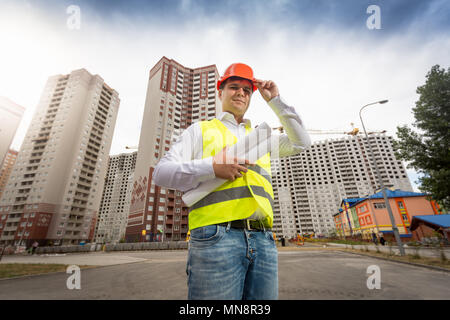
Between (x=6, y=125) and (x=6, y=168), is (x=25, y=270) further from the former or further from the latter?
(x=6, y=168)

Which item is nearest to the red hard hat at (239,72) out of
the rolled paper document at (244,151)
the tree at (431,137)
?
the rolled paper document at (244,151)

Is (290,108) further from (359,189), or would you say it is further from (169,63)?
(359,189)

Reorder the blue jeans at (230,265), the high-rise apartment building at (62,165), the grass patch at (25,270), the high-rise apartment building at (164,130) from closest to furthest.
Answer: the blue jeans at (230,265), the grass patch at (25,270), the high-rise apartment building at (164,130), the high-rise apartment building at (62,165)

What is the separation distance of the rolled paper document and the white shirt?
56mm

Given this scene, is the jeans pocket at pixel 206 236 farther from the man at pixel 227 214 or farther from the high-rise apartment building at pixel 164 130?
the high-rise apartment building at pixel 164 130

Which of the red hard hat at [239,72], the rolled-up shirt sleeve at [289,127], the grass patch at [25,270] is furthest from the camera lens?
the grass patch at [25,270]

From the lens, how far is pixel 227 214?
4.28 ft

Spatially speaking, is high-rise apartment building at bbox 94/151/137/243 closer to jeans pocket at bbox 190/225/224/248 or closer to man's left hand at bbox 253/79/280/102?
jeans pocket at bbox 190/225/224/248

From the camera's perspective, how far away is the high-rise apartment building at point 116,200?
109 m

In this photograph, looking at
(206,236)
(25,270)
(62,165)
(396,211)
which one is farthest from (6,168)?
(396,211)

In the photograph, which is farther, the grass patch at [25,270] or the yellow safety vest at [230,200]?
the grass patch at [25,270]

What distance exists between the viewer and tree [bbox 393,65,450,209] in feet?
42.3

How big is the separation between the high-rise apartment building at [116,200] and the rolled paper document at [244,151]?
393ft

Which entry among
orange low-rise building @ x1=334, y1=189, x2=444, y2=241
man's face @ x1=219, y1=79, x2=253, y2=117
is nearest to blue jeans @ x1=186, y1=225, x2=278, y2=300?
man's face @ x1=219, y1=79, x2=253, y2=117
